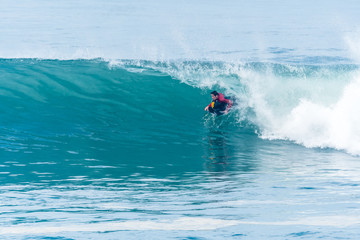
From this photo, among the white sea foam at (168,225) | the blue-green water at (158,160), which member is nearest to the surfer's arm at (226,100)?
the blue-green water at (158,160)

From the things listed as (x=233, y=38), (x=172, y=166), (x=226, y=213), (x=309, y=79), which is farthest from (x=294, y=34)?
(x=226, y=213)

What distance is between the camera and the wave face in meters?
11.4

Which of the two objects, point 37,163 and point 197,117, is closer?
point 37,163

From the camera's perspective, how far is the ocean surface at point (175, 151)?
5.53 meters

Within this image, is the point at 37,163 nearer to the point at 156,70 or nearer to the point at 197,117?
the point at 197,117

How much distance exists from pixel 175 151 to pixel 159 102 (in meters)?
4.25

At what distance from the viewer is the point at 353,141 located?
10.4 meters

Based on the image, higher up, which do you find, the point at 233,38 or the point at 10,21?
the point at 10,21

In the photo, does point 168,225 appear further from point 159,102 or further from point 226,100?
point 159,102

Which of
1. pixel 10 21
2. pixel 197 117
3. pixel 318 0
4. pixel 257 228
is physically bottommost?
pixel 257 228

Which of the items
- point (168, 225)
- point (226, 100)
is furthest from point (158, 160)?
point (168, 225)

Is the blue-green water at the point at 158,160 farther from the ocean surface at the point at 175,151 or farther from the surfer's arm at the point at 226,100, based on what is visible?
the surfer's arm at the point at 226,100

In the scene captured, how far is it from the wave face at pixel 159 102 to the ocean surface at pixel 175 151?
4 centimetres

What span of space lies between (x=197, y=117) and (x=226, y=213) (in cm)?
748
